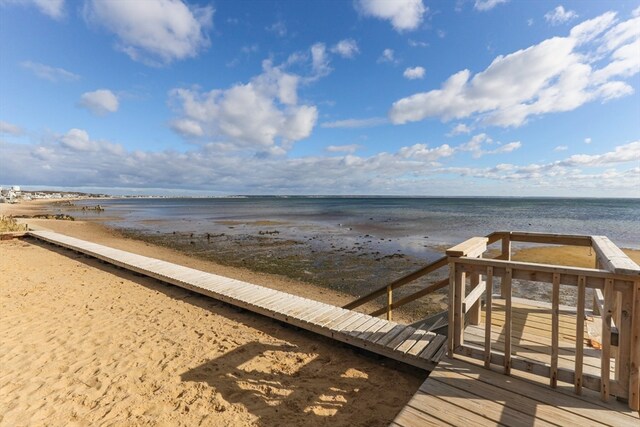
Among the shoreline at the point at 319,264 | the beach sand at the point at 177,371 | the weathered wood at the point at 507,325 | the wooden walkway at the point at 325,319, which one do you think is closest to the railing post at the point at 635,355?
the weathered wood at the point at 507,325

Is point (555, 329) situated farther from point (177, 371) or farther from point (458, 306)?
point (177, 371)

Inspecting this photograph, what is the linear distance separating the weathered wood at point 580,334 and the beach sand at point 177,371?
198 cm

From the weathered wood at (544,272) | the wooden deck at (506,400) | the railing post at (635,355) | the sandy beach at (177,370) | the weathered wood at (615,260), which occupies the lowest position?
the sandy beach at (177,370)

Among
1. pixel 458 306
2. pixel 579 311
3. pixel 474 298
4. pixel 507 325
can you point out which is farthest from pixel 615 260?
pixel 458 306

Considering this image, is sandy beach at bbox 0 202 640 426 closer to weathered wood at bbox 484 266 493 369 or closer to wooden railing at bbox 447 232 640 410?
weathered wood at bbox 484 266 493 369

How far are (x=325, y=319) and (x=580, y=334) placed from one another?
400cm

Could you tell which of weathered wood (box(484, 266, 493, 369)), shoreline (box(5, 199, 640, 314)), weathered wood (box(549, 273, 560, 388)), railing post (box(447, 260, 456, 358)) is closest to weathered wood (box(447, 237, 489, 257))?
railing post (box(447, 260, 456, 358))

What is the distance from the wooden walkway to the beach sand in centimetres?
31

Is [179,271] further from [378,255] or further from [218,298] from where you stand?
[378,255]

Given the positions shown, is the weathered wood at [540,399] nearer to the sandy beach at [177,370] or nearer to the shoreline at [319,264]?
the sandy beach at [177,370]

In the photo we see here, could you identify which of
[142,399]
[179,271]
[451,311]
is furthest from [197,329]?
[451,311]

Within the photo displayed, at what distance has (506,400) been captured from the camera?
10.3 feet

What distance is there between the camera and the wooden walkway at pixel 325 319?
15.4 ft

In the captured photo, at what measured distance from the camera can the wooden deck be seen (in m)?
2.88
